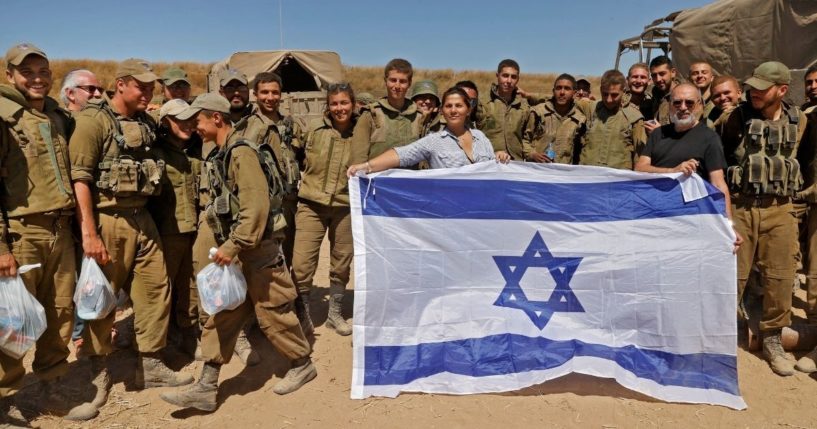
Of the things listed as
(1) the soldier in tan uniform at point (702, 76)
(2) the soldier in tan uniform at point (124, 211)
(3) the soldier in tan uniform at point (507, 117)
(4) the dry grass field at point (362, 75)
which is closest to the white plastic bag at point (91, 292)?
(2) the soldier in tan uniform at point (124, 211)

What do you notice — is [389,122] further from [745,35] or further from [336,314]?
[745,35]

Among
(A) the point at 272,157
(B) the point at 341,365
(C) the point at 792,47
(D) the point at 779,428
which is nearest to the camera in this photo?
(D) the point at 779,428

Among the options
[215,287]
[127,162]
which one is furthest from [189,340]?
[127,162]

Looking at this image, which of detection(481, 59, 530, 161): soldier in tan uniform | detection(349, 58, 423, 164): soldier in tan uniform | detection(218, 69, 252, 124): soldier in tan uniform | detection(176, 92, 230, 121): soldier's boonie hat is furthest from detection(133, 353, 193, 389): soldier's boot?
detection(481, 59, 530, 161): soldier in tan uniform

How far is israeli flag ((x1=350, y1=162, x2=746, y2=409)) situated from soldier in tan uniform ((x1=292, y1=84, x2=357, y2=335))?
908 mm

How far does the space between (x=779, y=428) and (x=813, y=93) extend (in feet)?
9.41

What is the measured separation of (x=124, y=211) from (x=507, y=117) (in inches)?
150

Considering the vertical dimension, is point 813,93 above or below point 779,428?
above

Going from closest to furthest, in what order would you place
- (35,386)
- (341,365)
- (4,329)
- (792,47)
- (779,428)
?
(4,329), (779,428), (35,386), (341,365), (792,47)

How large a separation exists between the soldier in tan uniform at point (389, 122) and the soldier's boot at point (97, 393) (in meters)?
2.50

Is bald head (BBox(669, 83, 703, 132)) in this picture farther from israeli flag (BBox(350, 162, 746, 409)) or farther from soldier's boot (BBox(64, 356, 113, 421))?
soldier's boot (BBox(64, 356, 113, 421))

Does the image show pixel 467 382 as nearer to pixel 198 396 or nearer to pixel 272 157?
pixel 198 396

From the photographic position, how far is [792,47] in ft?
28.3

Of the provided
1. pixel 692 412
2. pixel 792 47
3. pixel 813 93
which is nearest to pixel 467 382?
pixel 692 412
